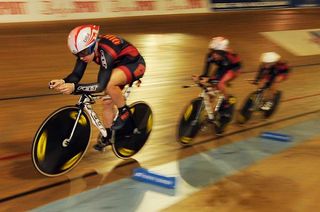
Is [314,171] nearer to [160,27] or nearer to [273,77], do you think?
[273,77]

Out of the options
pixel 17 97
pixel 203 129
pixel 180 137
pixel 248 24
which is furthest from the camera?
pixel 248 24

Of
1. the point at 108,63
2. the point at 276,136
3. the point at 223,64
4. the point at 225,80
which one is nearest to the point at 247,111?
the point at 276,136

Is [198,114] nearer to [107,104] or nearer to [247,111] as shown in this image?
[107,104]

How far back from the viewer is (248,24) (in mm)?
12203

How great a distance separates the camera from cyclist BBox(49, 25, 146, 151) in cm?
329

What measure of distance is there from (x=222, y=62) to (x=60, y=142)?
222 cm

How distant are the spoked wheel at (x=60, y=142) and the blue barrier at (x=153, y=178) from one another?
19.3 inches

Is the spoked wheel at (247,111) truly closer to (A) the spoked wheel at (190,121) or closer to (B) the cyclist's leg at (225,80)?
(B) the cyclist's leg at (225,80)

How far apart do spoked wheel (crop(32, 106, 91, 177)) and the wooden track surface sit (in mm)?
119

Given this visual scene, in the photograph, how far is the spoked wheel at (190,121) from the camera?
4551 mm

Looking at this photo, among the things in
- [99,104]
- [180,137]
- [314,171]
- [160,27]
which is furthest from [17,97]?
[160,27]

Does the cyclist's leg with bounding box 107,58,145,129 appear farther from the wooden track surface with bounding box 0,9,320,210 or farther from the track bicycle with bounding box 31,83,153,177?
the wooden track surface with bounding box 0,9,320,210

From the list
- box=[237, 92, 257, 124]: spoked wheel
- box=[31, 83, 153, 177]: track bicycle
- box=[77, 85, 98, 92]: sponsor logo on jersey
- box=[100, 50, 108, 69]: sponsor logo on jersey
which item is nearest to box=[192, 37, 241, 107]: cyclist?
box=[237, 92, 257, 124]: spoked wheel

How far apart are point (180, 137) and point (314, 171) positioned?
1.34 metres
